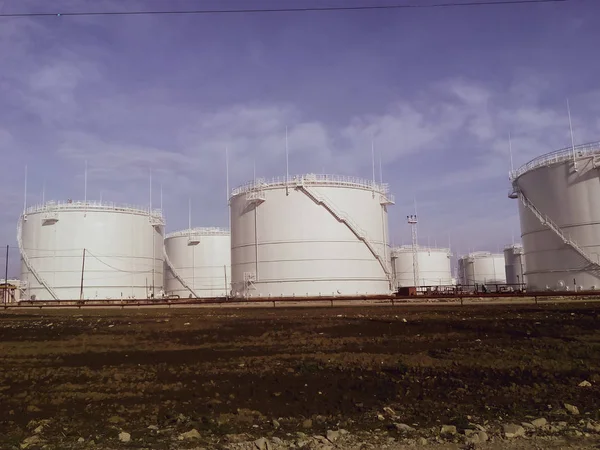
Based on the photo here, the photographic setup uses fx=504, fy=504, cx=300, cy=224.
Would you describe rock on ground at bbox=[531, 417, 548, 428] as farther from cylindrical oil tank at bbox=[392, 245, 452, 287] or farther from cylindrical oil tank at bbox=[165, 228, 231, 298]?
cylindrical oil tank at bbox=[392, 245, 452, 287]

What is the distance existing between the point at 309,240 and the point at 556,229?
2045cm

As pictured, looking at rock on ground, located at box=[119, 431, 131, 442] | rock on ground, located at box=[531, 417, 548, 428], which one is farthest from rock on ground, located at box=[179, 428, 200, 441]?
rock on ground, located at box=[531, 417, 548, 428]

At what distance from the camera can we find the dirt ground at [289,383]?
23.6ft

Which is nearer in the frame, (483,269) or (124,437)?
(124,437)

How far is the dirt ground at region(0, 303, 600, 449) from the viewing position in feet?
23.6

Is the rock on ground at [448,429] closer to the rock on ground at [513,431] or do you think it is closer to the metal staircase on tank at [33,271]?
the rock on ground at [513,431]

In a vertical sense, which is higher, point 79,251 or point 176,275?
point 79,251

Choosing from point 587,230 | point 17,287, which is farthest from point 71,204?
point 587,230

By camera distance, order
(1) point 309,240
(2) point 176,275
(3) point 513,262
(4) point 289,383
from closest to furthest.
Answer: (4) point 289,383 < (1) point 309,240 < (2) point 176,275 < (3) point 513,262

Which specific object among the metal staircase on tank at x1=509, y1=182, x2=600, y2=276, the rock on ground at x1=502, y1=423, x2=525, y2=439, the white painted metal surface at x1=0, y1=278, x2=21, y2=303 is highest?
the metal staircase on tank at x1=509, y1=182, x2=600, y2=276

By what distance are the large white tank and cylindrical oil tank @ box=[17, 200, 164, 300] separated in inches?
1647

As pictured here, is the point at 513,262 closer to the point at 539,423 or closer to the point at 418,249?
the point at 418,249

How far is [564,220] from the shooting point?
40.2 meters

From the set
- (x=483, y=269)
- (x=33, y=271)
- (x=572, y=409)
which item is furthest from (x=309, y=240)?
(x=483, y=269)
